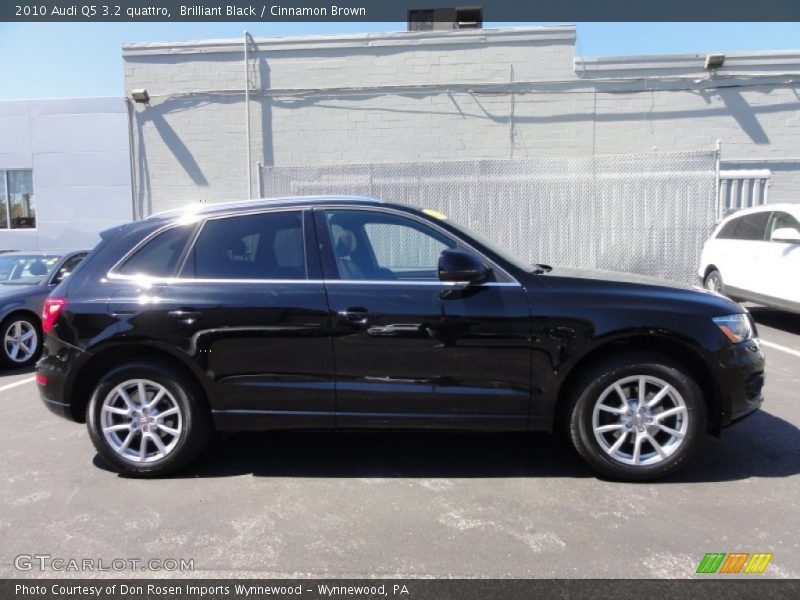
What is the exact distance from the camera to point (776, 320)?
8.93 metres


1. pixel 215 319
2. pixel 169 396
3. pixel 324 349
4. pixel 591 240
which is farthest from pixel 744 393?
pixel 591 240

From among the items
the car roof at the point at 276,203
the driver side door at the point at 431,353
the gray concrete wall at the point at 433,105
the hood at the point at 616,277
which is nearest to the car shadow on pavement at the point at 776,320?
the gray concrete wall at the point at 433,105

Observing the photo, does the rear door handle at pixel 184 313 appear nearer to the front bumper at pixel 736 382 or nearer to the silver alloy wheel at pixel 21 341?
the front bumper at pixel 736 382

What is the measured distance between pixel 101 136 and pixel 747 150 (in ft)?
44.8

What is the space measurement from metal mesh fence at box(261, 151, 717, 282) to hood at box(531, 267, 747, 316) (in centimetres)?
759

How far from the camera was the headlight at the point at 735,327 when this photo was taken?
3.56 m

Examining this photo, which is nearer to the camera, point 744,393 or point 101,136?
point 744,393

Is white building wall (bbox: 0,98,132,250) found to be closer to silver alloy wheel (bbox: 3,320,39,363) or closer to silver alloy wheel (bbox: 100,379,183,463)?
silver alloy wheel (bbox: 3,320,39,363)

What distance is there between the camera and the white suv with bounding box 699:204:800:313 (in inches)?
298

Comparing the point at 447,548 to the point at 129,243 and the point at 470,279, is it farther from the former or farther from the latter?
the point at 129,243

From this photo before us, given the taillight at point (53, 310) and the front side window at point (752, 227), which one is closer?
the taillight at point (53, 310)

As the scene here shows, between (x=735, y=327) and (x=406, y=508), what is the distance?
232 cm

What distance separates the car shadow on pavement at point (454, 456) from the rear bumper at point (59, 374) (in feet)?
1.74

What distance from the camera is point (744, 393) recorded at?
3553 mm
